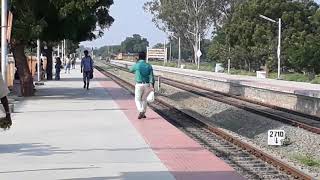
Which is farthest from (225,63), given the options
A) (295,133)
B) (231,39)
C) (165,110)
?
(295,133)

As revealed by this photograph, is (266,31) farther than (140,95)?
Yes

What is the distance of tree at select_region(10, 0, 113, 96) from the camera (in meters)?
22.5

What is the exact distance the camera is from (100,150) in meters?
11.7

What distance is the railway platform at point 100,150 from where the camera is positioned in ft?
30.8

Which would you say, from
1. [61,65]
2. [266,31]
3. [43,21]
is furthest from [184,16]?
[43,21]

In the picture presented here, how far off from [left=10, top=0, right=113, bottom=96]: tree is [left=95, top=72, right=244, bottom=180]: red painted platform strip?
7.38 metres

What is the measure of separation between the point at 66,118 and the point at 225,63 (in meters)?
65.3

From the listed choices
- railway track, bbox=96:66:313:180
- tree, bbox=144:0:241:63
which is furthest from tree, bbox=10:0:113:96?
tree, bbox=144:0:241:63

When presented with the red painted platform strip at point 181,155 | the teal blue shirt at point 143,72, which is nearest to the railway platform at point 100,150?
the red painted platform strip at point 181,155

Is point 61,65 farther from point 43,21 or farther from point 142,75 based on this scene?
point 142,75

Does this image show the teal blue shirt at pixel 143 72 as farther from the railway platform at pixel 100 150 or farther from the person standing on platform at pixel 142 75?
the railway platform at pixel 100 150

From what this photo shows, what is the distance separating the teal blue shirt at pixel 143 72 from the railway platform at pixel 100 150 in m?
1.09

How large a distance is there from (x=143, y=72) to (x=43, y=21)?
7164 mm

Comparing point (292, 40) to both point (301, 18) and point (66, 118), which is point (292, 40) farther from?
point (66, 118)
